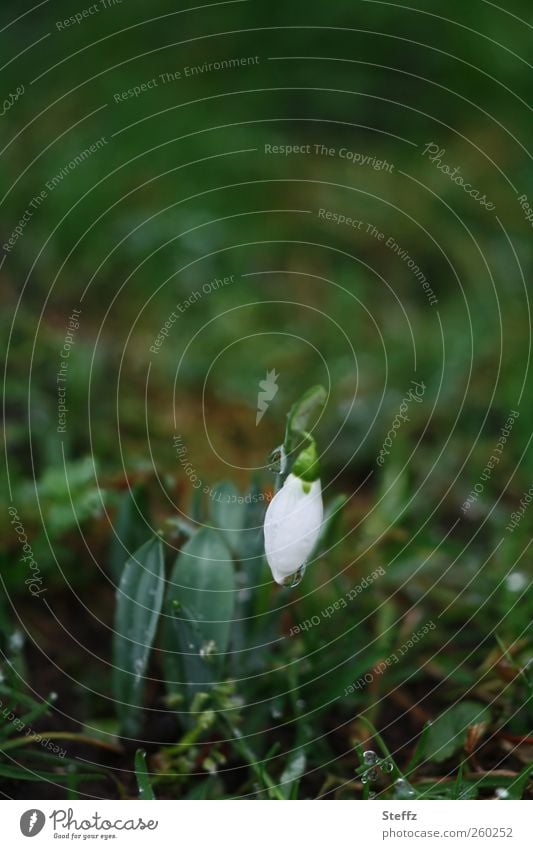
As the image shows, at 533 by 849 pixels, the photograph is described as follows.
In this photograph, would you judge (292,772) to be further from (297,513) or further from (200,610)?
(297,513)

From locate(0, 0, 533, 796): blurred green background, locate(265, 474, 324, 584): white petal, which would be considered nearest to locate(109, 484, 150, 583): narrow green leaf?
locate(0, 0, 533, 796): blurred green background

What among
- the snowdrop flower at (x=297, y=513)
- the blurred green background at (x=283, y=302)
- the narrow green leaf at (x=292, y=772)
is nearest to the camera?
the snowdrop flower at (x=297, y=513)

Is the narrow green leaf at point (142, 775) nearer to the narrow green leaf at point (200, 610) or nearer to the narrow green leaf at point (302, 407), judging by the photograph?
the narrow green leaf at point (200, 610)

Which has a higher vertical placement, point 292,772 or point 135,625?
point 135,625

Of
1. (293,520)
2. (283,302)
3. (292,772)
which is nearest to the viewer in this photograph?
(293,520)
